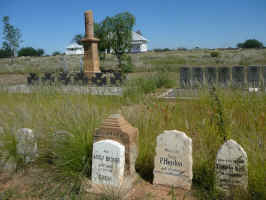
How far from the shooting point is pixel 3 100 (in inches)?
222

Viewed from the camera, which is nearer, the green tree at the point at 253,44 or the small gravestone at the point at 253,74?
the small gravestone at the point at 253,74

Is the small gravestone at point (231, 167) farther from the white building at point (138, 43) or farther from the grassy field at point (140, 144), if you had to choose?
the white building at point (138, 43)

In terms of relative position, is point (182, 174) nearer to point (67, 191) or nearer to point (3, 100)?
point (67, 191)

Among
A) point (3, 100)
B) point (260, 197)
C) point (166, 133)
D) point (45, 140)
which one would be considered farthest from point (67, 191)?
point (3, 100)

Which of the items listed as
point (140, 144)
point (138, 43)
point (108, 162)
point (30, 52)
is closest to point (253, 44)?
point (138, 43)

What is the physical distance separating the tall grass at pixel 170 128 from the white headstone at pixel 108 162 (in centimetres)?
18

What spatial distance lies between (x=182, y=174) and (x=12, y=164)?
227 centimetres

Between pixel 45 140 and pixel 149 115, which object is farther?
pixel 149 115

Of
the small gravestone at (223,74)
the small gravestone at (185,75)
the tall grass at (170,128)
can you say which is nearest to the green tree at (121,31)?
the small gravestone at (185,75)

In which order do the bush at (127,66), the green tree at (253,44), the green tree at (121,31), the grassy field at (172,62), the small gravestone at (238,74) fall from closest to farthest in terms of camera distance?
the small gravestone at (238,74), the green tree at (121,31), the bush at (127,66), the grassy field at (172,62), the green tree at (253,44)

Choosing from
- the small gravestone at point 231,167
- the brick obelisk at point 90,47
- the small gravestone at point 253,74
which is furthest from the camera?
the brick obelisk at point 90,47

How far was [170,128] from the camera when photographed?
12.2 ft

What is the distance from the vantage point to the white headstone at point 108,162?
289 cm

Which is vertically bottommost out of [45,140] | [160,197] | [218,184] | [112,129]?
[160,197]
